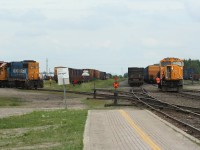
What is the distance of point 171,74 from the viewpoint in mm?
49062

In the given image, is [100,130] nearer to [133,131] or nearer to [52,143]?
[133,131]

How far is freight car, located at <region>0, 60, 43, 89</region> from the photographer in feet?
195

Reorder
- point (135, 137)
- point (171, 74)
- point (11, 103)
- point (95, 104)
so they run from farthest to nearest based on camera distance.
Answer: point (171, 74) < point (11, 103) < point (95, 104) < point (135, 137)

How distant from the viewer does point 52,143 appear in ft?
42.4

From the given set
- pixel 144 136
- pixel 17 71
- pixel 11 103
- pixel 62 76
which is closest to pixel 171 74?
pixel 11 103

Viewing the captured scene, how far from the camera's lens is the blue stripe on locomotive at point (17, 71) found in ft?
197

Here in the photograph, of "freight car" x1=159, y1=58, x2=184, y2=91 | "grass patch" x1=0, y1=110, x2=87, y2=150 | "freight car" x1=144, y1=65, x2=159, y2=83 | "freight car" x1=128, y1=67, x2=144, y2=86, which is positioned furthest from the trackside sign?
"freight car" x1=144, y1=65, x2=159, y2=83

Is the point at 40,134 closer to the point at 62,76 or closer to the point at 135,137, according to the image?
the point at 135,137

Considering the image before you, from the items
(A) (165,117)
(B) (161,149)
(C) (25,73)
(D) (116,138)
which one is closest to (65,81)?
(A) (165,117)

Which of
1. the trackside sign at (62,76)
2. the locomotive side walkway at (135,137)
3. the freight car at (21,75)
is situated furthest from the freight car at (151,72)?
the locomotive side walkway at (135,137)

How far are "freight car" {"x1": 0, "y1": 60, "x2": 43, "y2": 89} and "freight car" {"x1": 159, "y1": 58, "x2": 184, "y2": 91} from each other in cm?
1754

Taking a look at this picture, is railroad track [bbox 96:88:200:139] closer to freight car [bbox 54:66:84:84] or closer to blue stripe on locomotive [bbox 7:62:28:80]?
blue stripe on locomotive [bbox 7:62:28:80]

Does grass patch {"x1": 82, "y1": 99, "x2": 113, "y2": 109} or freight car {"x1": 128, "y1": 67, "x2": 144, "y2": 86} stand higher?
freight car {"x1": 128, "y1": 67, "x2": 144, "y2": 86}

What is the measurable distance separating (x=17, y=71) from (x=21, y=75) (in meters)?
1.07
